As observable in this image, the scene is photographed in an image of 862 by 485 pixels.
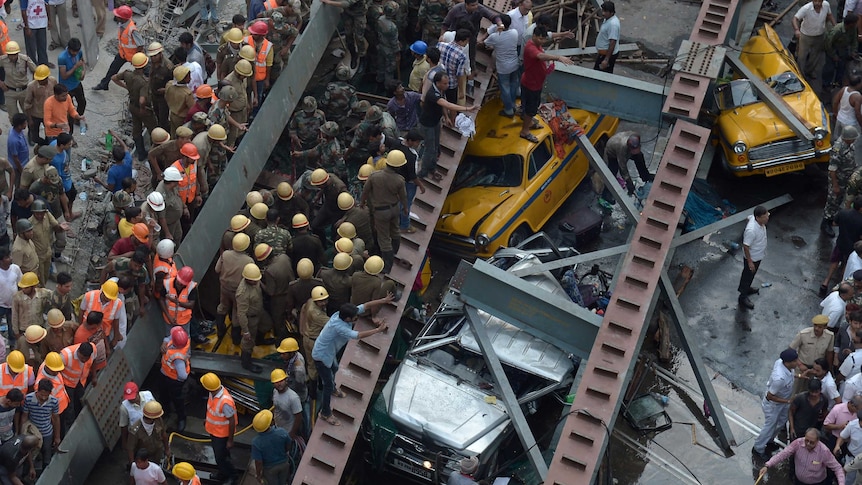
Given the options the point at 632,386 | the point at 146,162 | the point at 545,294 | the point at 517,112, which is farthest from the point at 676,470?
the point at 146,162

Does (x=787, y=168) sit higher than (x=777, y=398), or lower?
higher

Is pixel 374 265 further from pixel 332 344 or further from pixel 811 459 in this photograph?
pixel 811 459

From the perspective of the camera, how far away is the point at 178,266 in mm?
16266

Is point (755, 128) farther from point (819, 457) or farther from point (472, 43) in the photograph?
point (819, 457)

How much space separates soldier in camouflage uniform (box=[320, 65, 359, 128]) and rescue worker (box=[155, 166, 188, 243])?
3080mm

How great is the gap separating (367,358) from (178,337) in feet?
7.45

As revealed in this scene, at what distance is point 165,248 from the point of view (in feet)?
50.7

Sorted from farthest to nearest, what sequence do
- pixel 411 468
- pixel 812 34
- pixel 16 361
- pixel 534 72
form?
pixel 812 34, pixel 534 72, pixel 411 468, pixel 16 361

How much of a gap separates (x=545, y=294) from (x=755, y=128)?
18.5 feet

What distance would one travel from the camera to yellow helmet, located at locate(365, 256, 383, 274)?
1544 cm

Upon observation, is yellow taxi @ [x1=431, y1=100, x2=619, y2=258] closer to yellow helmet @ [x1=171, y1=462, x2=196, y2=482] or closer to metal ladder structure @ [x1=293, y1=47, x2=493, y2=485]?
metal ladder structure @ [x1=293, y1=47, x2=493, y2=485]

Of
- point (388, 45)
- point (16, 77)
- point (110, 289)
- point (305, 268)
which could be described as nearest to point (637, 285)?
point (305, 268)

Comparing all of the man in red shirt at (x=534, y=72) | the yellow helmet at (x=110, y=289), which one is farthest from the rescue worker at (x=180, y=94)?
the man in red shirt at (x=534, y=72)

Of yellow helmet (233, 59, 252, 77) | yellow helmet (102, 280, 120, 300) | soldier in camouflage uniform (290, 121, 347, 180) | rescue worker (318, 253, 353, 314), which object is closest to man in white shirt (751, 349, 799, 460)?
rescue worker (318, 253, 353, 314)
